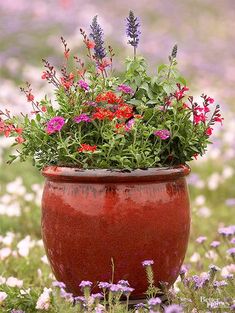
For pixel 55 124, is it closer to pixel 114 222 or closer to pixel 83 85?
pixel 83 85

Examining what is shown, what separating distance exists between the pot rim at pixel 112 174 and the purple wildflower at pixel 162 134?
0.48 feet

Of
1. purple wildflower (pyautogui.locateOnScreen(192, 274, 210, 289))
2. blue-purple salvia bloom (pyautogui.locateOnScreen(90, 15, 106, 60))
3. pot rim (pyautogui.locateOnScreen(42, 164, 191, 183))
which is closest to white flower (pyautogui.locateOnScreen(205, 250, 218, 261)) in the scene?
purple wildflower (pyautogui.locateOnScreen(192, 274, 210, 289))

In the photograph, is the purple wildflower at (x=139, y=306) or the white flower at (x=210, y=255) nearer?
the purple wildflower at (x=139, y=306)

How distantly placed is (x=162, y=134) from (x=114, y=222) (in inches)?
17.4

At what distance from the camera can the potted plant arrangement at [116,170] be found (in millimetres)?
3318

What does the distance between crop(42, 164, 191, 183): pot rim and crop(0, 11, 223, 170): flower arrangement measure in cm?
4

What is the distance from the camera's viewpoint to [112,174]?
10.8 ft

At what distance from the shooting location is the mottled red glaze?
3312mm

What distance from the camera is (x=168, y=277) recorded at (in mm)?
3510

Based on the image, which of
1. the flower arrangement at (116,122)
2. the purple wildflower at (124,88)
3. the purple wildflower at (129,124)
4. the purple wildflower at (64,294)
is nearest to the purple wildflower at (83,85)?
the flower arrangement at (116,122)

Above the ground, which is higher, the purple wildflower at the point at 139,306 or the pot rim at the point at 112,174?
the pot rim at the point at 112,174

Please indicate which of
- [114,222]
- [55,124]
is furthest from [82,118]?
[114,222]

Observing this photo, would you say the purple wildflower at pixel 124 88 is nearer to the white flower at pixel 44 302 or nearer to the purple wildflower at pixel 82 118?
the purple wildflower at pixel 82 118

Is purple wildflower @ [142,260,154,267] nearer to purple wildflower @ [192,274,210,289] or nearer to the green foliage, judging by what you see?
purple wildflower @ [192,274,210,289]
